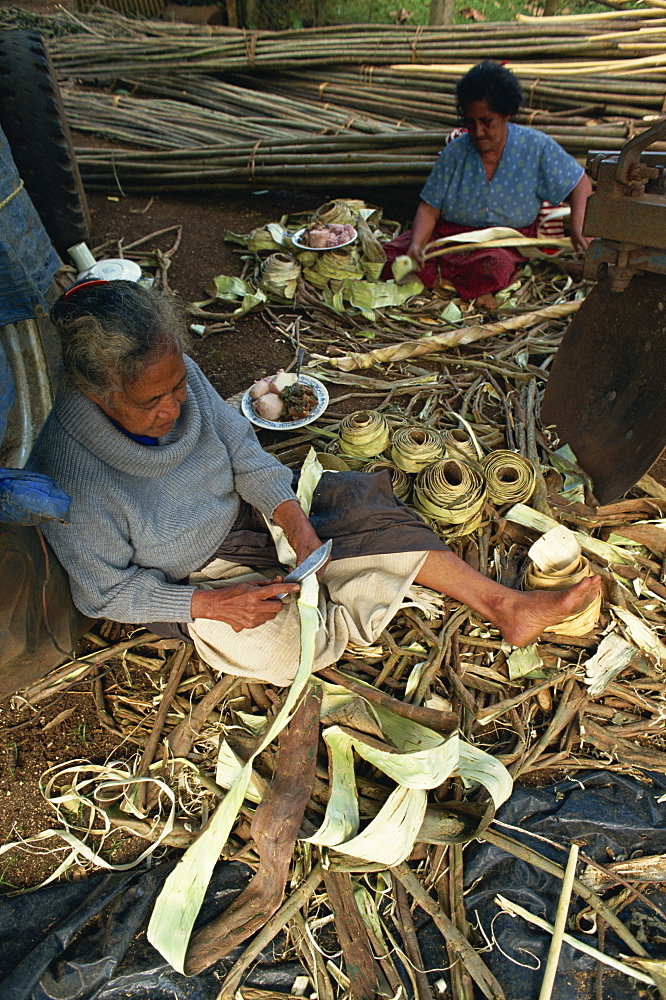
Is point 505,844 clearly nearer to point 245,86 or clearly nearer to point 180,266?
point 180,266

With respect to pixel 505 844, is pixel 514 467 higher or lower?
higher

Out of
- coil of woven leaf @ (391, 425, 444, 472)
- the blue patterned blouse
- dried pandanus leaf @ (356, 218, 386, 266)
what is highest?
the blue patterned blouse

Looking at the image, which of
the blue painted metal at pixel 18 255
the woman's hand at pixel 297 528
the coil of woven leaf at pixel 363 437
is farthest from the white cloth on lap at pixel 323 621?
the blue painted metal at pixel 18 255

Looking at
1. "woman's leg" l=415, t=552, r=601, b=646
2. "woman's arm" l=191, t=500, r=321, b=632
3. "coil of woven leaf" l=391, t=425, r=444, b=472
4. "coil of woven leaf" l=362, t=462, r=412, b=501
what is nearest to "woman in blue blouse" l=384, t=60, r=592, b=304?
"coil of woven leaf" l=391, t=425, r=444, b=472

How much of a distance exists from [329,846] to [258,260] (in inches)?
113

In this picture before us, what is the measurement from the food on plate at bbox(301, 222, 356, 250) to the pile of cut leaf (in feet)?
4.42

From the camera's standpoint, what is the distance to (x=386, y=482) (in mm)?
1939

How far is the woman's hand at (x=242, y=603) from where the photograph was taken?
5.06ft

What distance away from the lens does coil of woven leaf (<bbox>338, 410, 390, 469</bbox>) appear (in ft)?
7.30

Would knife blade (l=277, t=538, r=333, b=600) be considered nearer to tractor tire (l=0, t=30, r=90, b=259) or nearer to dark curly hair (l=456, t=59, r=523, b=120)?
dark curly hair (l=456, t=59, r=523, b=120)

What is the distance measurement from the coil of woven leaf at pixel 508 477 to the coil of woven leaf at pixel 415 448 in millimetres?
172

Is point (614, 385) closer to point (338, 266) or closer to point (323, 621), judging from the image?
point (323, 621)

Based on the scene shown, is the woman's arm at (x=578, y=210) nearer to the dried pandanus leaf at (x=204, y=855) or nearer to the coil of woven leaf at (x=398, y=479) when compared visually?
the coil of woven leaf at (x=398, y=479)

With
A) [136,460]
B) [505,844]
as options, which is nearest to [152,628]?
[136,460]
